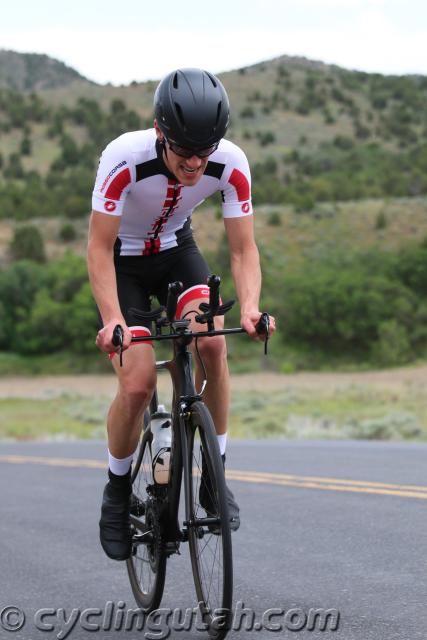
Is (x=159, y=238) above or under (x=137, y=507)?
above

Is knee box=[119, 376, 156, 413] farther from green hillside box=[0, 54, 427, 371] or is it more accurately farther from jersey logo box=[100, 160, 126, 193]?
green hillside box=[0, 54, 427, 371]

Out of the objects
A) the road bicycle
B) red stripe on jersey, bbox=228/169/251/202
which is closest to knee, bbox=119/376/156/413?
the road bicycle

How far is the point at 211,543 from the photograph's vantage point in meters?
4.40

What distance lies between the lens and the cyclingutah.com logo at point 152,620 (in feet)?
15.5

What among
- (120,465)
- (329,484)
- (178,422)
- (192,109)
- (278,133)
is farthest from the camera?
(278,133)

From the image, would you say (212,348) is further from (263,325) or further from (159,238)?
(159,238)

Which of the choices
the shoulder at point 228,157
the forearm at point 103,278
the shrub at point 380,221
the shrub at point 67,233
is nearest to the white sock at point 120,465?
the forearm at point 103,278

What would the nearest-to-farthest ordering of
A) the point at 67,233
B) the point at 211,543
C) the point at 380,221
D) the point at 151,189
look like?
the point at 211,543 < the point at 151,189 < the point at 380,221 < the point at 67,233

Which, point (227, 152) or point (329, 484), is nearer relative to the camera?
point (227, 152)

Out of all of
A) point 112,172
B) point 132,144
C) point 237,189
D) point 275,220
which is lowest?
point 275,220

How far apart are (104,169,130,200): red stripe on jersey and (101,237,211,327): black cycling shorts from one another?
514mm

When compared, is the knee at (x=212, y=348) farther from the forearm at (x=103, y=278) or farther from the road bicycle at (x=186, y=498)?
the forearm at (x=103, y=278)

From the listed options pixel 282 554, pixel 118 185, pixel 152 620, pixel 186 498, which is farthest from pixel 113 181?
pixel 282 554

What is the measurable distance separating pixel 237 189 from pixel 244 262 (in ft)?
1.15
